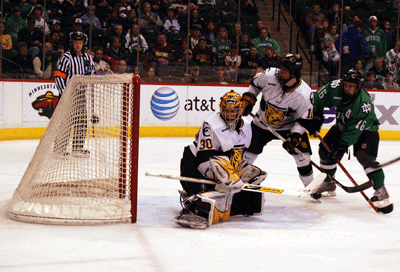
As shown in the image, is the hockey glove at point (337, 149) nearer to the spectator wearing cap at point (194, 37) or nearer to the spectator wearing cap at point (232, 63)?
the spectator wearing cap at point (232, 63)

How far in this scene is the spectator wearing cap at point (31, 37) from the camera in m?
7.25

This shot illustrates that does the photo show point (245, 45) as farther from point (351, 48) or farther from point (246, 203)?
point (246, 203)

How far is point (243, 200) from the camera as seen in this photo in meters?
3.64

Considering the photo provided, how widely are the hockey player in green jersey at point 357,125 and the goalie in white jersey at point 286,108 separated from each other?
143mm

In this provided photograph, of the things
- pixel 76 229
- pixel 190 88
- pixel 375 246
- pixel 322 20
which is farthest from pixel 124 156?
pixel 322 20

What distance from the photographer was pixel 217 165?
3.24 meters

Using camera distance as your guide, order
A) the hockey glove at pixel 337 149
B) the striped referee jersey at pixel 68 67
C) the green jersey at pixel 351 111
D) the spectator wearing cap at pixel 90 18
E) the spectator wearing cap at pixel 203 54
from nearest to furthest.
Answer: the green jersey at pixel 351 111, the hockey glove at pixel 337 149, the striped referee jersey at pixel 68 67, the spectator wearing cap at pixel 90 18, the spectator wearing cap at pixel 203 54

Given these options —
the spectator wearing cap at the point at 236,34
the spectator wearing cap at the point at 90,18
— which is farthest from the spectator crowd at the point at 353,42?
the spectator wearing cap at the point at 90,18

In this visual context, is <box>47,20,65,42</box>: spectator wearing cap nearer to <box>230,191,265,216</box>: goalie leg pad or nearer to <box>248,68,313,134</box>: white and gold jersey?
<box>248,68,313,134</box>: white and gold jersey

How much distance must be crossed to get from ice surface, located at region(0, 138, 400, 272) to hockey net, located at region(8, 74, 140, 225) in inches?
4.1

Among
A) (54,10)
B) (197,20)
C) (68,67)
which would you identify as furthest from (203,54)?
(68,67)

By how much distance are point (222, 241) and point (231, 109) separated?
2.59 feet

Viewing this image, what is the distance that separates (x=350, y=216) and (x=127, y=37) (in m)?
4.93

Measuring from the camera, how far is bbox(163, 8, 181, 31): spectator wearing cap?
26.6 feet
